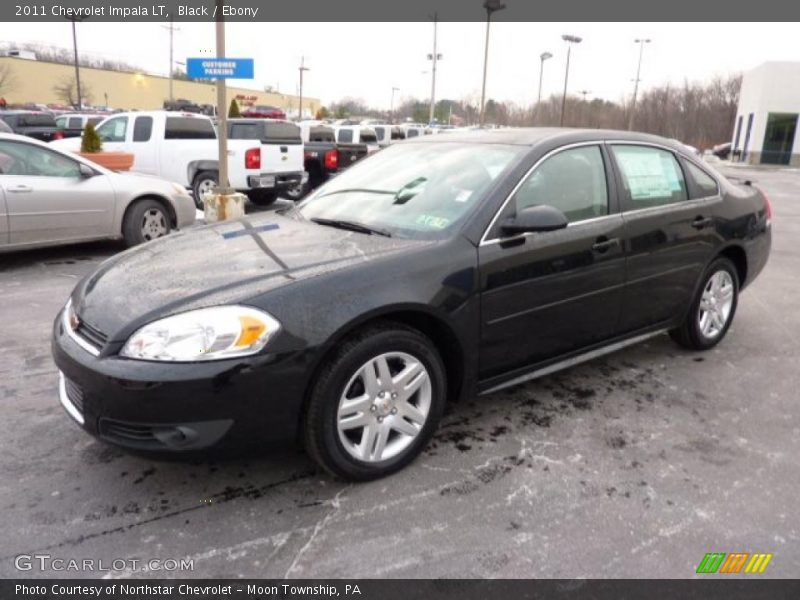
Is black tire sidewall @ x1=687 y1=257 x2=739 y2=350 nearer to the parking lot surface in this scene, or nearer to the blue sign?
the parking lot surface

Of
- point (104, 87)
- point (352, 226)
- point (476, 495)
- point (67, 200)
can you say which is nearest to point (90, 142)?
point (67, 200)

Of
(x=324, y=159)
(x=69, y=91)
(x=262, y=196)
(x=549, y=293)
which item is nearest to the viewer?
(x=549, y=293)

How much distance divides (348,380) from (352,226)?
1.04 metres

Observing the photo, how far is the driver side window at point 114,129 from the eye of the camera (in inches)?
466

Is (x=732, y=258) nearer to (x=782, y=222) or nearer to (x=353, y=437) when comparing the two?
(x=353, y=437)

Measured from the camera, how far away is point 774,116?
40.2 m

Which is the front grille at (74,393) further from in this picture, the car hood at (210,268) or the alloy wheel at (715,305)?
the alloy wheel at (715,305)

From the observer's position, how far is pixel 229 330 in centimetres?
248

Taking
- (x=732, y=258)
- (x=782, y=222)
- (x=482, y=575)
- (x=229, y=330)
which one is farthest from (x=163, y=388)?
(x=782, y=222)

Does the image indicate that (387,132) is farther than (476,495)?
Yes

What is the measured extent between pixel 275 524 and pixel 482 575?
0.86m

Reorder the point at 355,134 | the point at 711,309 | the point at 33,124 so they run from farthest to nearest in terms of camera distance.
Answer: the point at 33,124
the point at 355,134
the point at 711,309

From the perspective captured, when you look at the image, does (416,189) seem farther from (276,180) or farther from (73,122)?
(73,122)

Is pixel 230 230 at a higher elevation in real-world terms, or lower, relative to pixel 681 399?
higher
